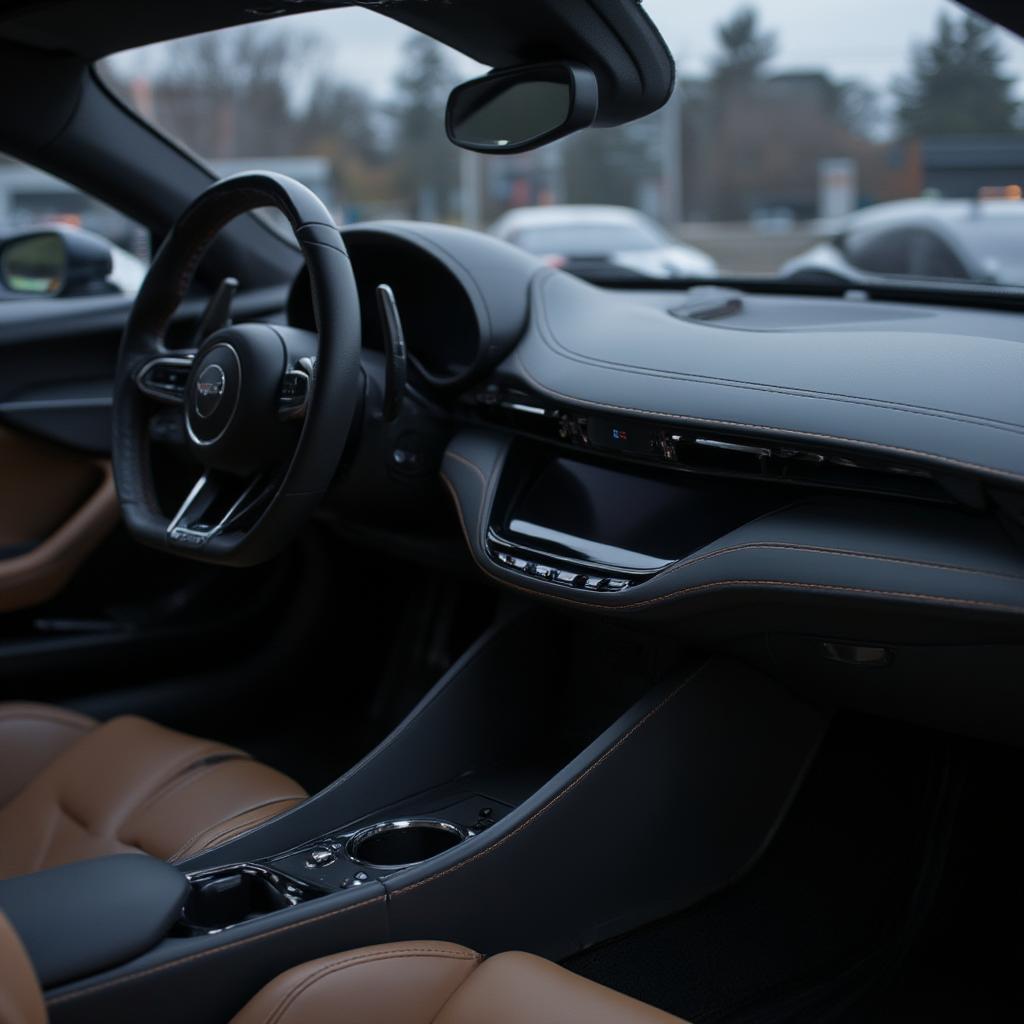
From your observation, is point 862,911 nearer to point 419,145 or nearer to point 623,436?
point 623,436

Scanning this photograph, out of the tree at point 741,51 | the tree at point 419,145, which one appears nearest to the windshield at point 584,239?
the tree at point 419,145

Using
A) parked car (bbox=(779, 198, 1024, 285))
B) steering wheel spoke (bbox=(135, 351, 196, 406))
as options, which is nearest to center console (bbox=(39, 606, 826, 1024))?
steering wheel spoke (bbox=(135, 351, 196, 406))

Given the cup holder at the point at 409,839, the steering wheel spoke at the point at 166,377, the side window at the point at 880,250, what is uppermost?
the steering wheel spoke at the point at 166,377

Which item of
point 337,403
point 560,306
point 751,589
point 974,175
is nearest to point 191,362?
point 337,403

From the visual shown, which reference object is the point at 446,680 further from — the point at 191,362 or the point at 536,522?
the point at 191,362

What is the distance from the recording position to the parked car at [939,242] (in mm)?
3562

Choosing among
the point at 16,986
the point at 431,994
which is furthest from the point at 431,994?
the point at 16,986

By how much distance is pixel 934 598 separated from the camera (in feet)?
4.50

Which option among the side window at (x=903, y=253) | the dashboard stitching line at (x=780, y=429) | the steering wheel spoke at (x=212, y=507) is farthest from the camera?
the side window at (x=903, y=253)

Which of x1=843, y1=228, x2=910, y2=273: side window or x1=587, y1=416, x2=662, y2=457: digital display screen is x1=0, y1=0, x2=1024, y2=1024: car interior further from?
x1=843, y1=228, x2=910, y2=273: side window

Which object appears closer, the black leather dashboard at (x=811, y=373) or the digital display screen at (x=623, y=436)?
the black leather dashboard at (x=811, y=373)

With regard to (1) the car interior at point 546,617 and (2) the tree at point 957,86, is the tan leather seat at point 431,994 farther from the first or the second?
(2) the tree at point 957,86

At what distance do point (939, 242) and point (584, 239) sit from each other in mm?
7249

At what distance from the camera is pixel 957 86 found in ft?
19.1
